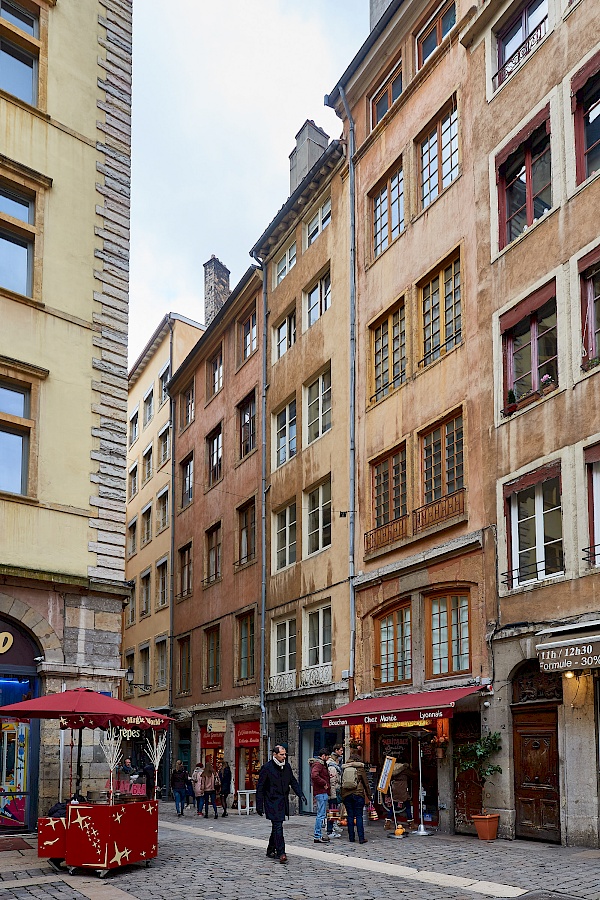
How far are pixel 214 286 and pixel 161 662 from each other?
15023 mm

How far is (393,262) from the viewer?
22.4 m

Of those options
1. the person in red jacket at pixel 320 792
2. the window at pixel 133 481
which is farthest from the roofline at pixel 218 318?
the person in red jacket at pixel 320 792

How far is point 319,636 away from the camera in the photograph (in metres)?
25.0

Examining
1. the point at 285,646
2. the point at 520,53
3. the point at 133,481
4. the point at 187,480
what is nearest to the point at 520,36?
the point at 520,53

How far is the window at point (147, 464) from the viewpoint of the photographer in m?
43.3

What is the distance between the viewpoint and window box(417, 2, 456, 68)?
2119 centimetres

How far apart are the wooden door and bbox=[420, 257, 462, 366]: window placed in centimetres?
720

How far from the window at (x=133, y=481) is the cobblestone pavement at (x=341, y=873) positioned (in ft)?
97.4

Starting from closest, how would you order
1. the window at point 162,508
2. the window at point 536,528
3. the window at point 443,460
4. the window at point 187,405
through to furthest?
1. the window at point 536,528
2. the window at point 443,460
3. the window at point 187,405
4. the window at point 162,508

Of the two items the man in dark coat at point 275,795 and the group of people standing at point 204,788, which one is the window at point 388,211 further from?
the group of people standing at point 204,788

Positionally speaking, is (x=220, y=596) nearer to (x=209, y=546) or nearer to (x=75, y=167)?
(x=209, y=546)

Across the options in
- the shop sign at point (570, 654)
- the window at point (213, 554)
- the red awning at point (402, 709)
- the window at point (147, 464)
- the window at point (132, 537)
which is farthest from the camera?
the window at point (132, 537)

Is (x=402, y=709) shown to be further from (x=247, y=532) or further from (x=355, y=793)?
(x=247, y=532)

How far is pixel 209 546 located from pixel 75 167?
1724 cm
